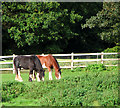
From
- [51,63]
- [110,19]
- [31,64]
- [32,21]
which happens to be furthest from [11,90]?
[32,21]

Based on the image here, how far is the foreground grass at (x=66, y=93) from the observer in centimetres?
1160

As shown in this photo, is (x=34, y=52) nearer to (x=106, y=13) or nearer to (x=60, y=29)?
(x=60, y=29)

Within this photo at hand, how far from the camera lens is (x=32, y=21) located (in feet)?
99.0

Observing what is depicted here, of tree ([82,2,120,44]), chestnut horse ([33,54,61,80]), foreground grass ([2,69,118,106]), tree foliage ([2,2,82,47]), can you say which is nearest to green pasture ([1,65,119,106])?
foreground grass ([2,69,118,106])

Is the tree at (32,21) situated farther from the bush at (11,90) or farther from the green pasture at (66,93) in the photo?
the bush at (11,90)

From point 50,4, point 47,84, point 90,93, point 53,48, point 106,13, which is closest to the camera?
point 90,93

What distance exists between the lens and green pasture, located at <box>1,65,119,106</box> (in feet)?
38.1

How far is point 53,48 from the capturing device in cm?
3266

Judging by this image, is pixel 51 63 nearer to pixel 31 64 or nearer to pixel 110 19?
pixel 31 64

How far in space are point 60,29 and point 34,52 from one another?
380cm

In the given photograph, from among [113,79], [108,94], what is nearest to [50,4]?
[113,79]

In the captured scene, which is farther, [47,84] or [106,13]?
[106,13]

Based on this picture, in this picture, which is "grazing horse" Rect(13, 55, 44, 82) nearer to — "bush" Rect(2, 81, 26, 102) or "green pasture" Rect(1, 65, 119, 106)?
"green pasture" Rect(1, 65, 119, 106)

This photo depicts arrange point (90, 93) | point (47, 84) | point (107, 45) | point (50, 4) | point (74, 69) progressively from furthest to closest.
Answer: point (107, 45), point (50, 4), point (74, 69), point (47, 84), point (90, 93)
